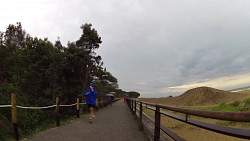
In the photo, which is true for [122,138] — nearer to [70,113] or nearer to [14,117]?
[14,117]

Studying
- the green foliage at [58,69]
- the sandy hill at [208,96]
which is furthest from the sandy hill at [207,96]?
the green foliage at [58,69]

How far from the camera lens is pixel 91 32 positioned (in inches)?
904

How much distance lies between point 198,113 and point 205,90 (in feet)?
95.5

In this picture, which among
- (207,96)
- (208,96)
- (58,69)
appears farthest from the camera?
(207,96)

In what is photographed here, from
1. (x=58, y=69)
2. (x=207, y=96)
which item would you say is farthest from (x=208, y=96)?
(x=58, y=69)

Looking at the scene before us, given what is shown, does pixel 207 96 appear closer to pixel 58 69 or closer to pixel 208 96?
pixel 208 96

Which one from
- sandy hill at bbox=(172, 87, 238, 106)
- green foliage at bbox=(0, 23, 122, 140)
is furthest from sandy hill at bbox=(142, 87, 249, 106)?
green foliage at bbox=(0, 23, 122, 140)

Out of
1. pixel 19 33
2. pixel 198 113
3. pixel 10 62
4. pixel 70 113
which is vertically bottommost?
pixel 70 113

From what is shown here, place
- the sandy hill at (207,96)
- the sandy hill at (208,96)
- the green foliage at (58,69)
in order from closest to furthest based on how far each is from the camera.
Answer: the green foliage at (58,69), the sandy hill at (208,96), the sandy hill at (207,96)

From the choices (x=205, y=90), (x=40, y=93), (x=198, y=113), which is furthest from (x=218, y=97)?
(x=198, y=113)

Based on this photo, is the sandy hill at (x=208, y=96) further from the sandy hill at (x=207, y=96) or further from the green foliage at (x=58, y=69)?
the green foliage at (x=58, y=69)

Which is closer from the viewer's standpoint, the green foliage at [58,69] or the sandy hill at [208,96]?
the green foliage at [58,69]

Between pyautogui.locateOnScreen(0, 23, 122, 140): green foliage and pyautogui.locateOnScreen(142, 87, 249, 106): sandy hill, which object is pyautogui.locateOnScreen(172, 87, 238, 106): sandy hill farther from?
pyautogui.locateOnScreen(0, 23, 122, 140): green foliage

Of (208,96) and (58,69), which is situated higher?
(58,69)
